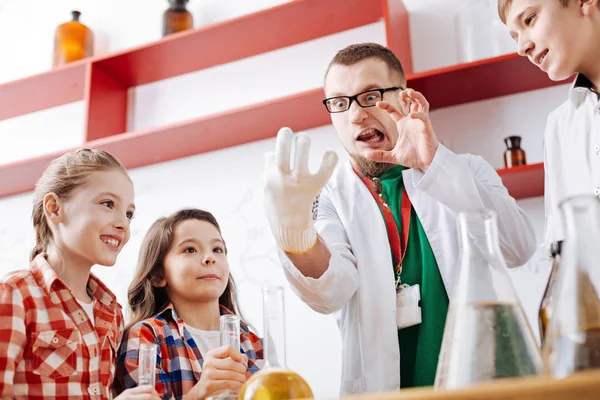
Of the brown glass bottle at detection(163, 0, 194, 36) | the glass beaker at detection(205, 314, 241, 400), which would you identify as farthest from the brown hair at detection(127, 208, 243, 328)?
the brown glass bottle at detection(163, 0, 194, 36)

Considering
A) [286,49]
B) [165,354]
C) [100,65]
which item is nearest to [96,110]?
[100,65]

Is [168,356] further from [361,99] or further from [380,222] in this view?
[361,99]

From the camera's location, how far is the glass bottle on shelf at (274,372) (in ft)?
2.05

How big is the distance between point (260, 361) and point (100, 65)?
1.52m

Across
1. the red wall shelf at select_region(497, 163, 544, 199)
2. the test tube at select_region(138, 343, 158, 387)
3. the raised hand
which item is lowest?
the test tube at select_region(138, 343, 158, 387)

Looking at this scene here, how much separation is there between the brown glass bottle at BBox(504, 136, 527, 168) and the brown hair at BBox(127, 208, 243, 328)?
839 mm

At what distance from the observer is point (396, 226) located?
1288 millimetres

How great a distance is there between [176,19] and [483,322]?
215 centimetres

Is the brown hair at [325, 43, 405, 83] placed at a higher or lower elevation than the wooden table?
higher

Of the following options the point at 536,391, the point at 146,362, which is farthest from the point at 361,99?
the point at 536,391

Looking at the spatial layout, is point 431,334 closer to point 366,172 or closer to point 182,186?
point 366,172

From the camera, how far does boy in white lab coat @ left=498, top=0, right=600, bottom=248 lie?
3.46 feet

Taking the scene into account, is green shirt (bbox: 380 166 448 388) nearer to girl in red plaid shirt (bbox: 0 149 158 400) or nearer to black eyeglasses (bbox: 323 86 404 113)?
black eyeglasses (bbox: 323 86 404 113)

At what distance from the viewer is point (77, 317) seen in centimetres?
121
